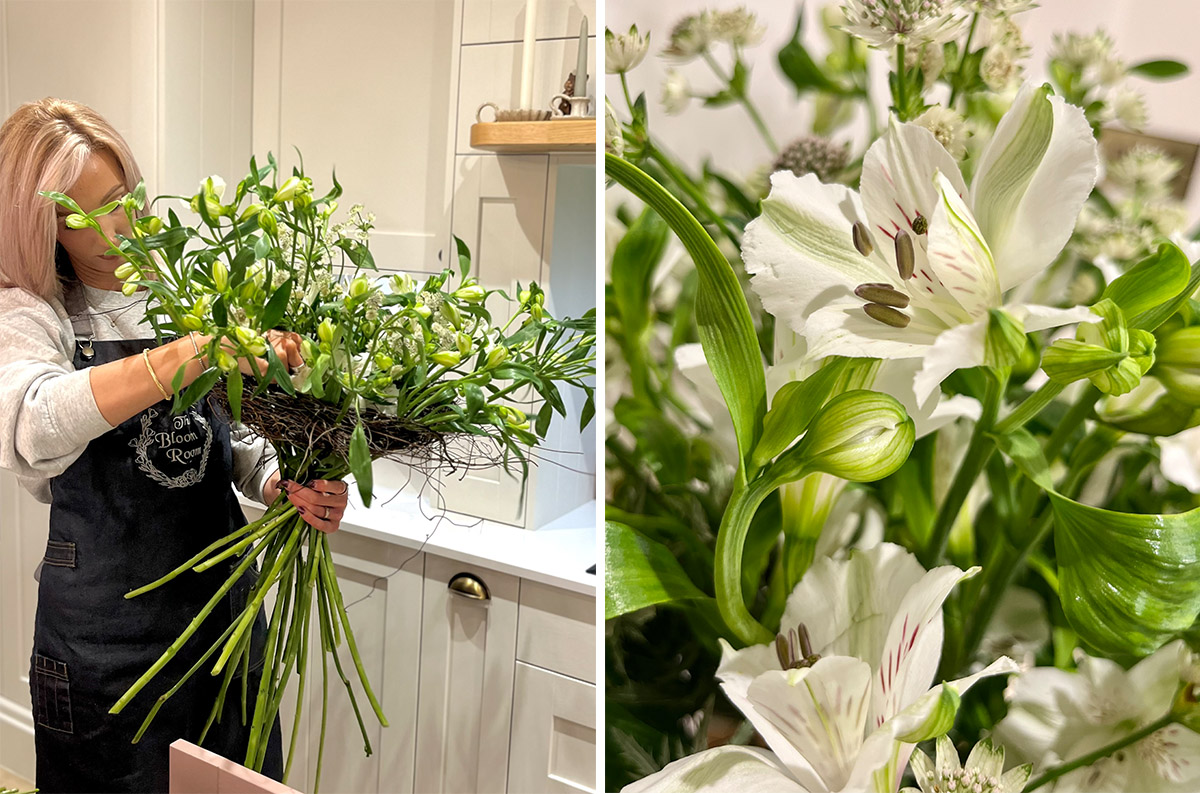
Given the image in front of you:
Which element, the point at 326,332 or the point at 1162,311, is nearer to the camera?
the point at 1162,311

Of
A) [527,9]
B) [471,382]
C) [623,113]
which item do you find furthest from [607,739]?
[527,9]

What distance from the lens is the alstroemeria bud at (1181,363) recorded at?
0.19m

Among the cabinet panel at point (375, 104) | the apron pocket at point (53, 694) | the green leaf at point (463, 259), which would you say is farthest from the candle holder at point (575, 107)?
the apron pocket at point (53, 694)

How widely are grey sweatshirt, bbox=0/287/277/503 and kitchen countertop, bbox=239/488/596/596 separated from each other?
49 cm

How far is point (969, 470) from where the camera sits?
0.68ft

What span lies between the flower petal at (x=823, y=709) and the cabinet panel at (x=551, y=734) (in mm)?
1273

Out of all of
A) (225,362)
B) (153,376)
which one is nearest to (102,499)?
(153,376)

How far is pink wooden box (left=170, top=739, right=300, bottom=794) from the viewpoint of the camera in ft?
2.07

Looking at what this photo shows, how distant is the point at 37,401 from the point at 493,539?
0.77 metres

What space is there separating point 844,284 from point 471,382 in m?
0.69

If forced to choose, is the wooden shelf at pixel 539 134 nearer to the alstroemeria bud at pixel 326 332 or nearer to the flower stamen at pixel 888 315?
the alstroemeria bud at pixel 326 332

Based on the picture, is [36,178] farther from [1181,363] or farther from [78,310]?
[1181,363]

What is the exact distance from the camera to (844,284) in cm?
20

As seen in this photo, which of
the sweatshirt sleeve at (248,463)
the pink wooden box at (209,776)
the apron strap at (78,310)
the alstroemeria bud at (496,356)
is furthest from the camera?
the sweatshirt sleeve at (248,463)
